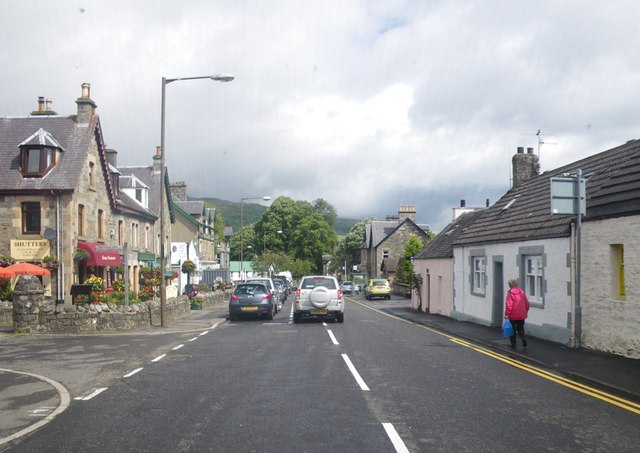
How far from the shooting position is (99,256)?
98.3 ft

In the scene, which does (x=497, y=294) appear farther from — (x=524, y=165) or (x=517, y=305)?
(x=524, y=165)

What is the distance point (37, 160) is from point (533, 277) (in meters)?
24.0

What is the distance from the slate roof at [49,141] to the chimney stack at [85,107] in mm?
271

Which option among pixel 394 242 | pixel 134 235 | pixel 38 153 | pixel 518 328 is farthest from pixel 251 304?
pixel 394 242

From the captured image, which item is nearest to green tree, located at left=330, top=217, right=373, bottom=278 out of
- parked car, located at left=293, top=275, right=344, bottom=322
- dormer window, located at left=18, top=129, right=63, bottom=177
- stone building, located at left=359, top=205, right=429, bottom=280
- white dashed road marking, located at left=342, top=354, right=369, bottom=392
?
stone building, located at left=359, top=205, right=429, bottom=280

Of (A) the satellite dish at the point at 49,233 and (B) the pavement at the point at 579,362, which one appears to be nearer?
(B) the pavement at the point at 579,362

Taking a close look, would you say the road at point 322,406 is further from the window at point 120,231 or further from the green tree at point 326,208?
the green tree at point 326,208

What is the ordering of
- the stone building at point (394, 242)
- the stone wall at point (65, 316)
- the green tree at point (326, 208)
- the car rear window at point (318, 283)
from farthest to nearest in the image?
the green tree at point (326, 208)
the stone building at point (394, 242)
the car rear window at point (318, 283)
the stone wall at point (65, 316)

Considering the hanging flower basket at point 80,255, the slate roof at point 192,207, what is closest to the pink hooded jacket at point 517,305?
the hanging flower basket at point 80,255

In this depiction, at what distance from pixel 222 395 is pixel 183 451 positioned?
2898 mm

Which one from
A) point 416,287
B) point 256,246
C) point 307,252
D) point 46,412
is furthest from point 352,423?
point 256,246

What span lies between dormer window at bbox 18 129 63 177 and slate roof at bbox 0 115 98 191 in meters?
0.16

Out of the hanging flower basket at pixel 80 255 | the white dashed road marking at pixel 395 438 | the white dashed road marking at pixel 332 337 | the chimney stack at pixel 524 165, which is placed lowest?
the white dashed road marking at pixel 332 337

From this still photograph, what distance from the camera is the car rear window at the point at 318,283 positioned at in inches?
927
